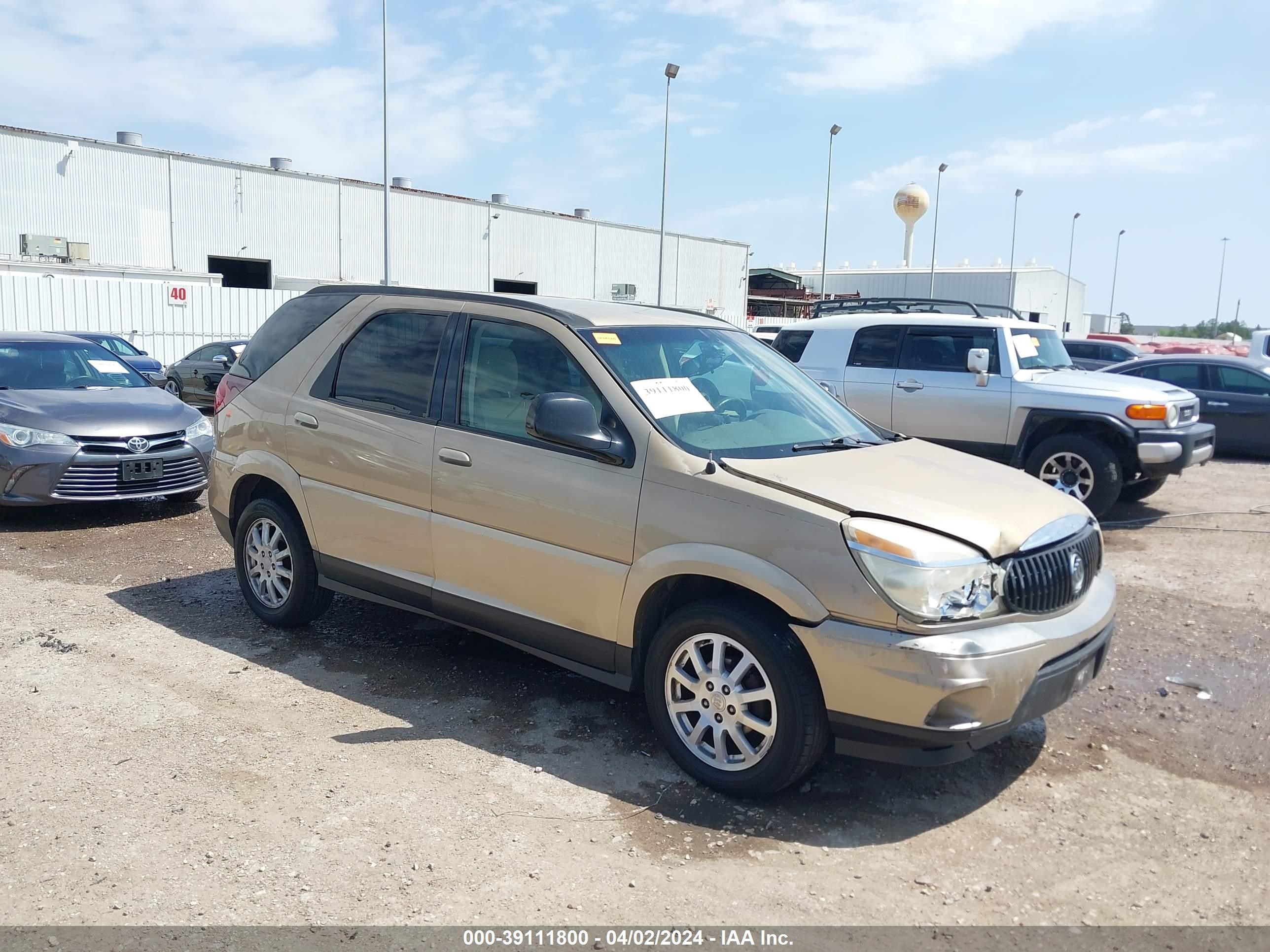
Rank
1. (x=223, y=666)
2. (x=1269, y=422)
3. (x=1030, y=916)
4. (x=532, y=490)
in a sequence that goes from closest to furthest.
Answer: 1. (x=1030, y=916)
2. (x=532, y=490)
3. (x=223, y=666)
4. (x=1269, y=422)

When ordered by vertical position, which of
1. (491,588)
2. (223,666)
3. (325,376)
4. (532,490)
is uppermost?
(325,376)

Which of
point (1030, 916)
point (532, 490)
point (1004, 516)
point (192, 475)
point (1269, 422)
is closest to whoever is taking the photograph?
point (1030, 916)

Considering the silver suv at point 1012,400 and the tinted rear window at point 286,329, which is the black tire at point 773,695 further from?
the silver suv at point 1012,400

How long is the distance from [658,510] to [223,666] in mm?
2693

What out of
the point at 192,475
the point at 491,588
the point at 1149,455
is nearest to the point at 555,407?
the point at 491,588

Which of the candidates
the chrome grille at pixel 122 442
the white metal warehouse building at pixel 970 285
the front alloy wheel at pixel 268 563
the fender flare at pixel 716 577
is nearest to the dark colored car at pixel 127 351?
the chrome grille at pixel 122 442

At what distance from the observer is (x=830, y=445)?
4.48 meters

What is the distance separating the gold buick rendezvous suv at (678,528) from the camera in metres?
3.52

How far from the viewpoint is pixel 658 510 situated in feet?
12.9

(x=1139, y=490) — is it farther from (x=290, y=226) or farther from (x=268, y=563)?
(x=290, y=226)

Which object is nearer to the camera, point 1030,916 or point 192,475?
point 1030,916

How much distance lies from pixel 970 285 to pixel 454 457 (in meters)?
64.4

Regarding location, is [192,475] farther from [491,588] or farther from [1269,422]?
[1269,422]

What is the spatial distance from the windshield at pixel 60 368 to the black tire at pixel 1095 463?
8.79 meters
